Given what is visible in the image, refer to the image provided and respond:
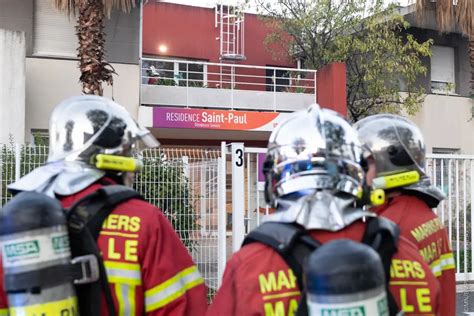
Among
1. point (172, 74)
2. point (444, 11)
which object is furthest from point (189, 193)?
point (444, 11)

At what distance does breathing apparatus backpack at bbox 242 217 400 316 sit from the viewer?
1.68 m

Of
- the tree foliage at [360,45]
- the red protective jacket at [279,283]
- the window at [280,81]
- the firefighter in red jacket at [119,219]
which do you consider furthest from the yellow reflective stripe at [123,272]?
the window at [280,81]

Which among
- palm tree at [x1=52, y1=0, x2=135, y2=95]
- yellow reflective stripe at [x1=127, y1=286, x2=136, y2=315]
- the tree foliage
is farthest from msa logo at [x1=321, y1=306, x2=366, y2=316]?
the tree foliage

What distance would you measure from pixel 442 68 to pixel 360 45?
15.1ft

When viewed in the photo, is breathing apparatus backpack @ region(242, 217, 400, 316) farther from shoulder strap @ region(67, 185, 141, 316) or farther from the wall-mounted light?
the wall-mounted light

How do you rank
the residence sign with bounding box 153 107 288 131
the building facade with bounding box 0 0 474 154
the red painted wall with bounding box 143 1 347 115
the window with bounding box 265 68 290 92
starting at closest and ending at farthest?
the building facade with bounding box 0 0 474 154, the residence sign with bounding box 153 107 288 131, the window with bounding box 265 68 290 92, the red painted wall with bounding box 143 1 347 115

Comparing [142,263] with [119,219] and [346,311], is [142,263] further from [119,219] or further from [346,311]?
[346,311]

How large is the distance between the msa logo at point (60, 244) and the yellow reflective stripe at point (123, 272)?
10.0 inches

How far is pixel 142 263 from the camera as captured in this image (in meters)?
2.20

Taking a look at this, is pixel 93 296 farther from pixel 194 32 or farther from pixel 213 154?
pixel 194 32

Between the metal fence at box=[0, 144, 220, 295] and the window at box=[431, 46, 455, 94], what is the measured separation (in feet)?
39.7

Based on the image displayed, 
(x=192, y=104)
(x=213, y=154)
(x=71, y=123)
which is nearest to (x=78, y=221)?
(x=71, y=123)

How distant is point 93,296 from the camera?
6.63 feet

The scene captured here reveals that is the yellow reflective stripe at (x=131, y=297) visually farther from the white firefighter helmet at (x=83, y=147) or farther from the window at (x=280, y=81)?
the window at (x=280, y=81)
